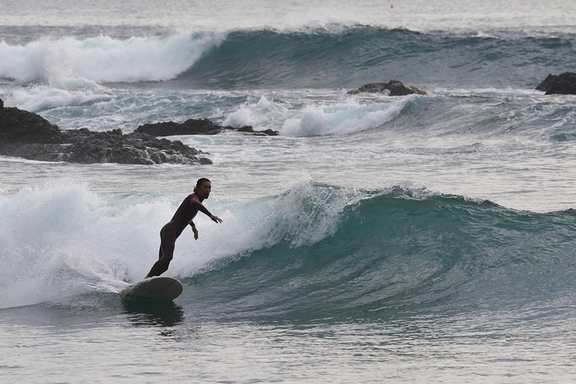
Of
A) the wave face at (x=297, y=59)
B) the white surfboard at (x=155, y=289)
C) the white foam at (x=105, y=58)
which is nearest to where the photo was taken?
the white surfboard at (x=155, y=289)

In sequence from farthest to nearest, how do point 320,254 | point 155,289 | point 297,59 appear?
point 297,59
point 320,254
point 155,289

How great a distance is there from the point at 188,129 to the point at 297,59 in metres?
18.4

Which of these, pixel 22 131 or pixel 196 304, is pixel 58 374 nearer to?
pixel 196 304

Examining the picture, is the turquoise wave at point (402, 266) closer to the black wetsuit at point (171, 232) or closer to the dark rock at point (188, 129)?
the black wetsuit at point (171, 232)

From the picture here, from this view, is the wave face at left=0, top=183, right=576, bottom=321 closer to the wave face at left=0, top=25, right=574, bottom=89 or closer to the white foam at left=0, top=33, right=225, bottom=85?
the wave face at left=0, top=25, right=574, bottom=89

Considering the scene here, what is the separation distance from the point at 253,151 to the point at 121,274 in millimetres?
9073

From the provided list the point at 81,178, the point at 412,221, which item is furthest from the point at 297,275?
the point at 81,178

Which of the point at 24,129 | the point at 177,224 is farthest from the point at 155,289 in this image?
the point at 24,129

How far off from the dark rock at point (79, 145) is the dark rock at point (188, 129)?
2979 mm

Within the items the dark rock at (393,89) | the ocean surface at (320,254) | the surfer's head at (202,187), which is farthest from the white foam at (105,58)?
the surfer's head at (202,187)

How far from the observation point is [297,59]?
42438mm

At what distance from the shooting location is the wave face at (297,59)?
125 ft

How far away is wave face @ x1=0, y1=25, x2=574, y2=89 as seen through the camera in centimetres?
3803

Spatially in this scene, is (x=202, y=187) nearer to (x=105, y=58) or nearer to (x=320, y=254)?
(x=320, y=254)
